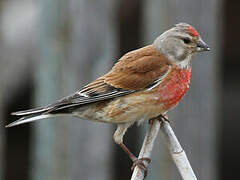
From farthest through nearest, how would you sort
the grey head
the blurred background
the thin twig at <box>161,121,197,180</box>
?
the blurred background < the grey head < the thin twig at <box>161,121,197,180</box>

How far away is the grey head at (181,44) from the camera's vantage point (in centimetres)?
561

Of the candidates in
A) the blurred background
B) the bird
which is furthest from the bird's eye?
the blurred background

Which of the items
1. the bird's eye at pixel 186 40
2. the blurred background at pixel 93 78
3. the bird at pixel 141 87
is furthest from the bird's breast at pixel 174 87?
the blurred background at pixel 93 78

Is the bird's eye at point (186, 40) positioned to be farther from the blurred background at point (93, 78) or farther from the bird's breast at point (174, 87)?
the blurred background at point (93, 78)

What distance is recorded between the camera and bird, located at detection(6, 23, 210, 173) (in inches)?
218

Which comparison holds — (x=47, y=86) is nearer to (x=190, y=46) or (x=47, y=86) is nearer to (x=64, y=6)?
(x=64, y=6)

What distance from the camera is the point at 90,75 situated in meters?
6.64

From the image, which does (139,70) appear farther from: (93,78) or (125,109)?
(93,78)

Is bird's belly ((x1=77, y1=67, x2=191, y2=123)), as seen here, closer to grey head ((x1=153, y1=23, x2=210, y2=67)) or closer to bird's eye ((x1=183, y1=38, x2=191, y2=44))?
grey head ((x1=153, y1=23, x2=210, y2=67))

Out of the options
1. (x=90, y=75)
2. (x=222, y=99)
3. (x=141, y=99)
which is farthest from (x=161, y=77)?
(x=222, y=99)

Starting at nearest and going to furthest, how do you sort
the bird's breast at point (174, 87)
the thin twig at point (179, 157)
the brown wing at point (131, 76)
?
the thin twig at point (179, 157), the bird's breast at point (174, 87), the brown wing at point (131, 76)

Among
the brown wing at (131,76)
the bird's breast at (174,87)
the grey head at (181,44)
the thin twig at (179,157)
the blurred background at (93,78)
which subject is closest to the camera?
the thin twig at (179,157)

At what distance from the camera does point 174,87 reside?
5.63 meters

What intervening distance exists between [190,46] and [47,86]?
149 centimetres
